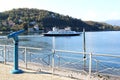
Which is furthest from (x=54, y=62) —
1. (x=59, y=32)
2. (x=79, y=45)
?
(x=59, y=32)

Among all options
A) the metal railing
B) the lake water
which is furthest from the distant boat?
the metal railing

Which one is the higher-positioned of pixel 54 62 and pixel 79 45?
pixel 54 62

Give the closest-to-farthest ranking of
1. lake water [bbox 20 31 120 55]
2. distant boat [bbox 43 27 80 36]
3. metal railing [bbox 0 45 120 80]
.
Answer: metal railing [bbox 0 45 120 80] → lake water [bbox 20 31 120 55] → distant boat [bbox 43 27 80 36]

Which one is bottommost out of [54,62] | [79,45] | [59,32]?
[79,45]

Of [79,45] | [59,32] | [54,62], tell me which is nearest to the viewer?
[54,62]

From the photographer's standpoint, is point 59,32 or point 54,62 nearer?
point 54,62

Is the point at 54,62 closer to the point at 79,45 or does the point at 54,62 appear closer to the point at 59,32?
the point at 79,45

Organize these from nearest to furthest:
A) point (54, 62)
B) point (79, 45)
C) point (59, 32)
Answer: point (54, 62) → point (79, 45) → point (59, 32)

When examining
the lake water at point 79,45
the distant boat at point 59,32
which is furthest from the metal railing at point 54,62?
the distant boat at point 59,32

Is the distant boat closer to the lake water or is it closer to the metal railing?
the lake water

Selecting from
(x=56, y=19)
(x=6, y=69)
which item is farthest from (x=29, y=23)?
(x=6, y=69)

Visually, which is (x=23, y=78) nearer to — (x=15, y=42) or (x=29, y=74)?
(x=29, y=74)

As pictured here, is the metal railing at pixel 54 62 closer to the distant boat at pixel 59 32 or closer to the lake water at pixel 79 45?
the lake water at pixel 79 45

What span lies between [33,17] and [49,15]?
10.7 metres
